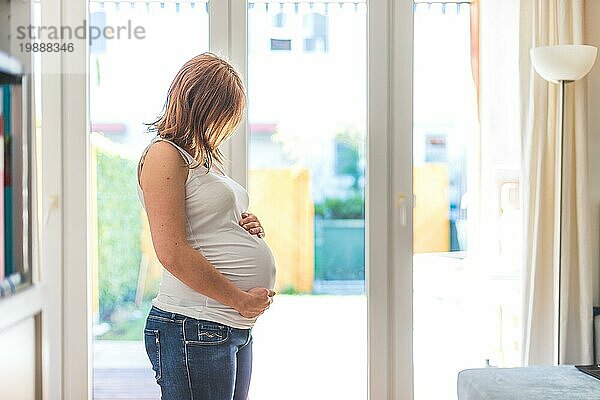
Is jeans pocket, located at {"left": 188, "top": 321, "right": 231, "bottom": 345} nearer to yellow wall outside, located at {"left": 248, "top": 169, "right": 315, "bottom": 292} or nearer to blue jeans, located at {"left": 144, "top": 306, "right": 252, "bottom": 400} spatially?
blue jeans, located at {"left": 144, "top": 306, "right": 252, "bottom": 400}

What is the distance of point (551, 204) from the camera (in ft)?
9.90

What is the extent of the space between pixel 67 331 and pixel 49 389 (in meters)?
0.23

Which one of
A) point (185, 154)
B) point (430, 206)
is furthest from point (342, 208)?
point (185, 154)

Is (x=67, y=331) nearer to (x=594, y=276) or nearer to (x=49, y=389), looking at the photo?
(x=49, y=389)

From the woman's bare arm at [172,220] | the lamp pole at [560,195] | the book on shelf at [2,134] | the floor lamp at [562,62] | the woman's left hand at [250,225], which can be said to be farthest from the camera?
the lamp pole at [560,195]

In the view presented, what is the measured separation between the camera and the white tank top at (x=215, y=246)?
6.57ft

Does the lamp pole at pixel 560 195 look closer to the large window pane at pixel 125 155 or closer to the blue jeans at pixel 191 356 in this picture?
the large window pane at pixel 125 155

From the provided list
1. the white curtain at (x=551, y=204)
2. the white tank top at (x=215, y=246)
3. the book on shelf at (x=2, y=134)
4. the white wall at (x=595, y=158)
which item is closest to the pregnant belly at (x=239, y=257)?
the white tank top at (x=215, y=246)

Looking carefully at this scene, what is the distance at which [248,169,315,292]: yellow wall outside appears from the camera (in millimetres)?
3072

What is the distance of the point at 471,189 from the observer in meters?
3.10

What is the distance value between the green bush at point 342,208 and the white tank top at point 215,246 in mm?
958

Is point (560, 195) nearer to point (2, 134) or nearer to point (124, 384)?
point (124, 384)

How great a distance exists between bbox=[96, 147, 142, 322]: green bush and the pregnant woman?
1.03 metres

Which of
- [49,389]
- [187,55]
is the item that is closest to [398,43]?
[187,55]
